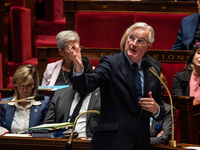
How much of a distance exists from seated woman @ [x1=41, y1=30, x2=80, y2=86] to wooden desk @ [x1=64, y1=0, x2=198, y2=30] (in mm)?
719

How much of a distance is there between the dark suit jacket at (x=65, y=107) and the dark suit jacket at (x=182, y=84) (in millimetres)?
454

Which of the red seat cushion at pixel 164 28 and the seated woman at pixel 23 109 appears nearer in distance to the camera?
the seated woman at pixel 23 109

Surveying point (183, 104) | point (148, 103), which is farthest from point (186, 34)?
point (148, 103)

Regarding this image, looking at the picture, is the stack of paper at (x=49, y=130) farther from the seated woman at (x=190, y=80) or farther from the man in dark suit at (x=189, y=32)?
the man in dark suit at (x=189, y=32)

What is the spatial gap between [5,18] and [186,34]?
0.99 meters

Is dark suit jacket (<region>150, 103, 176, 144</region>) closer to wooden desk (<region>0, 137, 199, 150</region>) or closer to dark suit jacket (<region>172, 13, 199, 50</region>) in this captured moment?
wooden desk (<region>0, 137, 199, 150</region>)

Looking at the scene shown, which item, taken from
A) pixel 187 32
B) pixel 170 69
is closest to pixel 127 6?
pixel 187 32

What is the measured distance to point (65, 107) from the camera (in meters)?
1.29

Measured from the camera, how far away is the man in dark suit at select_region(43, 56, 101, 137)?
1.26 metres

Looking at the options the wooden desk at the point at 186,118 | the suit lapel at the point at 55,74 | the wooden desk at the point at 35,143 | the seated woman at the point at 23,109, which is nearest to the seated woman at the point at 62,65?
the suit lapel at the point at 55,74

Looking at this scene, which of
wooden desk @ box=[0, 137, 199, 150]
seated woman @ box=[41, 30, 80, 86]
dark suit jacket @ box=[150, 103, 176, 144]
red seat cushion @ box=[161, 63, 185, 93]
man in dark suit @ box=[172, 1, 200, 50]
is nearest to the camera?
wooden desk @ box=[0, 137, 199, 150]

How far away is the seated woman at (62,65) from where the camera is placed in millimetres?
1567

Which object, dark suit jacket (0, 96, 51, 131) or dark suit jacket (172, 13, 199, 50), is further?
dark suit jacket (172, 13, 199, 50)

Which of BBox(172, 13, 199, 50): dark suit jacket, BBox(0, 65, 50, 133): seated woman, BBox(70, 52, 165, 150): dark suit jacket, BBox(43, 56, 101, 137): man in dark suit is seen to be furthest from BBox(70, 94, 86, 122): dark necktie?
BBox(172, 13, 199, 50): dark suit jacket
